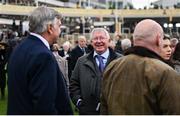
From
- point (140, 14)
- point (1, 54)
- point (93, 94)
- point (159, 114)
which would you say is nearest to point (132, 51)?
point (159, 114)

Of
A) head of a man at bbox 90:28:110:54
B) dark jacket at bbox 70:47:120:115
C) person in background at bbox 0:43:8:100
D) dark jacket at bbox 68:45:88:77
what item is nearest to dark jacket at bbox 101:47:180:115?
dark jacket at bbox 70:47:120:115

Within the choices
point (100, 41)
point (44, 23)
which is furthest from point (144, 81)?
point (100, 41)

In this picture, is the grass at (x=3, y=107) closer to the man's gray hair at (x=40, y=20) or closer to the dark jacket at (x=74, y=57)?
the dark jacket at (x=74, y=57)

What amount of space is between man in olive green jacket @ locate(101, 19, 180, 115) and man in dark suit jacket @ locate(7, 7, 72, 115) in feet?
1.74

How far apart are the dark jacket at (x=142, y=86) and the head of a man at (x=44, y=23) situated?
2.47 feet

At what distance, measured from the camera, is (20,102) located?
14.8ft

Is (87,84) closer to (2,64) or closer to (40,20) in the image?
(40,20)

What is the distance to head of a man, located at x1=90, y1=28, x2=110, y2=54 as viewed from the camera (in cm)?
685

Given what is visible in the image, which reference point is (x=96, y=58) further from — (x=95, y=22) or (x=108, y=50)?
(x=95, y=22)

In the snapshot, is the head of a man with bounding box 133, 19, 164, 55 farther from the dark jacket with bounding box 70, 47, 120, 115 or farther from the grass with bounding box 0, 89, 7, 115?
the grass with bounding box 0, 89, 7, 115

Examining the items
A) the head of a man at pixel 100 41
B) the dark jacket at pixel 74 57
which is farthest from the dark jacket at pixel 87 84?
the dark jacket at pixel 74 57

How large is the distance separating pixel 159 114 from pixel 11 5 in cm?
6892

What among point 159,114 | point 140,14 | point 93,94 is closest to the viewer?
point 159,114

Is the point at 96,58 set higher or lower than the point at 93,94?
higher
